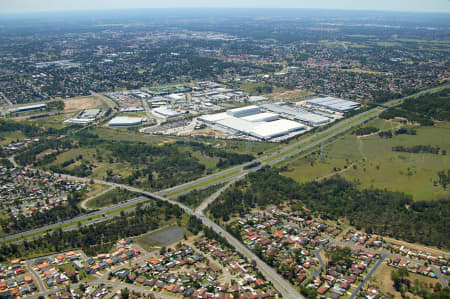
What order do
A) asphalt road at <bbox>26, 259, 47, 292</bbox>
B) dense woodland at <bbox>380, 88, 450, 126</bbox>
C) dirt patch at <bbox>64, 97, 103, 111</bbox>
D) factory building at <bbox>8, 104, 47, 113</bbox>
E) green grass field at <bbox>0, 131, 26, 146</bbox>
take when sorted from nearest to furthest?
asphalt road at <bbox>26, 259, 47, 292</bbox>, green grass field at <bbox>0, 131, 26, 146</bbox>, dense woodland at <bbox>380, 88, 450, 126</bbox>, factory building at <bbox>8, 104, 47, 113</bbox>, dirt patch at <bbox>64, 97, 103, 111</bbox>

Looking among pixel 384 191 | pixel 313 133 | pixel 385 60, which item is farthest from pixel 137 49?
pixel 384 191

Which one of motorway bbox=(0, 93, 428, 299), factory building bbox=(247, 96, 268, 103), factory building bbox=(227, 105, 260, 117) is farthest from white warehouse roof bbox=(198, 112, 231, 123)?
motorway bbox=(0, 93, 428, 299)

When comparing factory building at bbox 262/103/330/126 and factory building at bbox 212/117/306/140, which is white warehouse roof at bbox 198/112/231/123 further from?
factory building at bbox 262/103/330/126

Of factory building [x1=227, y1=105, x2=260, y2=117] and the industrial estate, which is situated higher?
factory building [x1=227, y1=105, x2=260, y2=117]

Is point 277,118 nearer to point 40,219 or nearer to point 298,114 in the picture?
point 298,114

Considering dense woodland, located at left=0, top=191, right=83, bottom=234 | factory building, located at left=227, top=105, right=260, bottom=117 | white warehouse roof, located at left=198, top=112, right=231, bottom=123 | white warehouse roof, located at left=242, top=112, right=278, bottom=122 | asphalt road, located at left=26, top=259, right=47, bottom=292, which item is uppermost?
factory building, located at left=227, top=105, right=260, bottom=117

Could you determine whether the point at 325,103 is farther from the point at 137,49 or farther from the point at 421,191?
the point at 137,49
